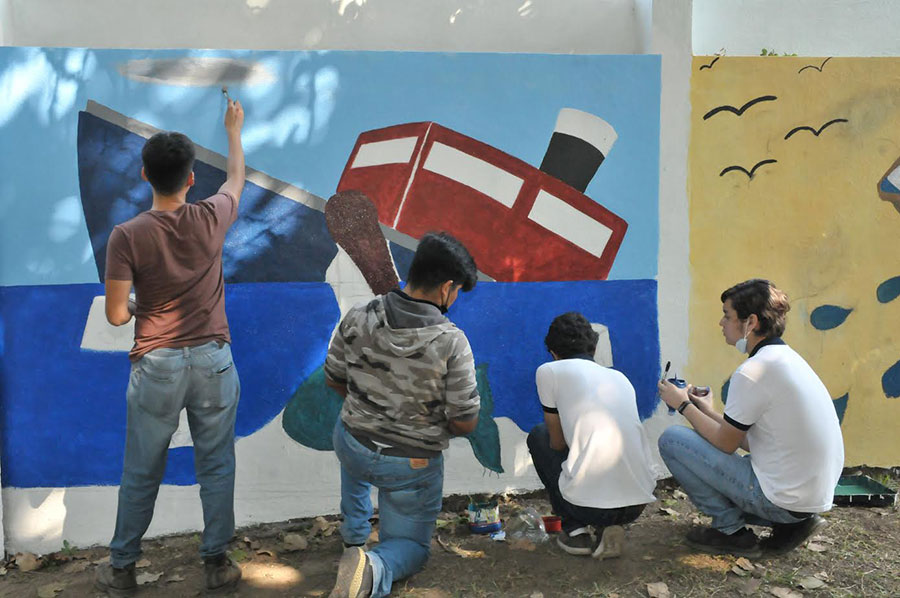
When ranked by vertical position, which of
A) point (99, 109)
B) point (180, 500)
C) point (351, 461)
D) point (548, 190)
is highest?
point (99, 109)

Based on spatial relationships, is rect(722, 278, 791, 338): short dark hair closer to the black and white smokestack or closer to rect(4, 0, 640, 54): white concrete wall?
the black and white smokestack

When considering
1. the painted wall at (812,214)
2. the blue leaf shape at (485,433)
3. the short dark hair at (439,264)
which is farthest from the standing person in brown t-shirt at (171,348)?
the painted wall at (812,214)

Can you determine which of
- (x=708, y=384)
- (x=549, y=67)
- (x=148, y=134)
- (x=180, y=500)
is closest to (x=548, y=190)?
(x=549, y=67)

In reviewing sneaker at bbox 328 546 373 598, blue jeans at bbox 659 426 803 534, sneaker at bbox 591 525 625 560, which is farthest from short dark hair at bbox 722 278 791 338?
sneaker at bbox 328 546 373 598

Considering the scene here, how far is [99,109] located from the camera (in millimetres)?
3855

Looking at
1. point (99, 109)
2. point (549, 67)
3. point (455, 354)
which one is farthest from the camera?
point (549, 67)

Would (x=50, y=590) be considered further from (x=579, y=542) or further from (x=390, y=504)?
(x=579, y=542)

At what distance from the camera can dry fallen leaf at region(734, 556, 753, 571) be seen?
3.53 m

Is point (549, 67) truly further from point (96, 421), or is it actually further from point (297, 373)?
point (96, 421)

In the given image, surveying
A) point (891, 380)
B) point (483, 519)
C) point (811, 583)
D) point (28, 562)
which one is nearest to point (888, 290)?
point (891, 380)

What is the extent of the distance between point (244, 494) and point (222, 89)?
2082 millimetres

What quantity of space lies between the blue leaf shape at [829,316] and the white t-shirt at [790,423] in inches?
48.3

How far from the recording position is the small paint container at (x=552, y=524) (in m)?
3.96

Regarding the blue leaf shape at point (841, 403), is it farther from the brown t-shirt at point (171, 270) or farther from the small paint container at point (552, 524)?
the brown t-shirt at point (171, 270)
